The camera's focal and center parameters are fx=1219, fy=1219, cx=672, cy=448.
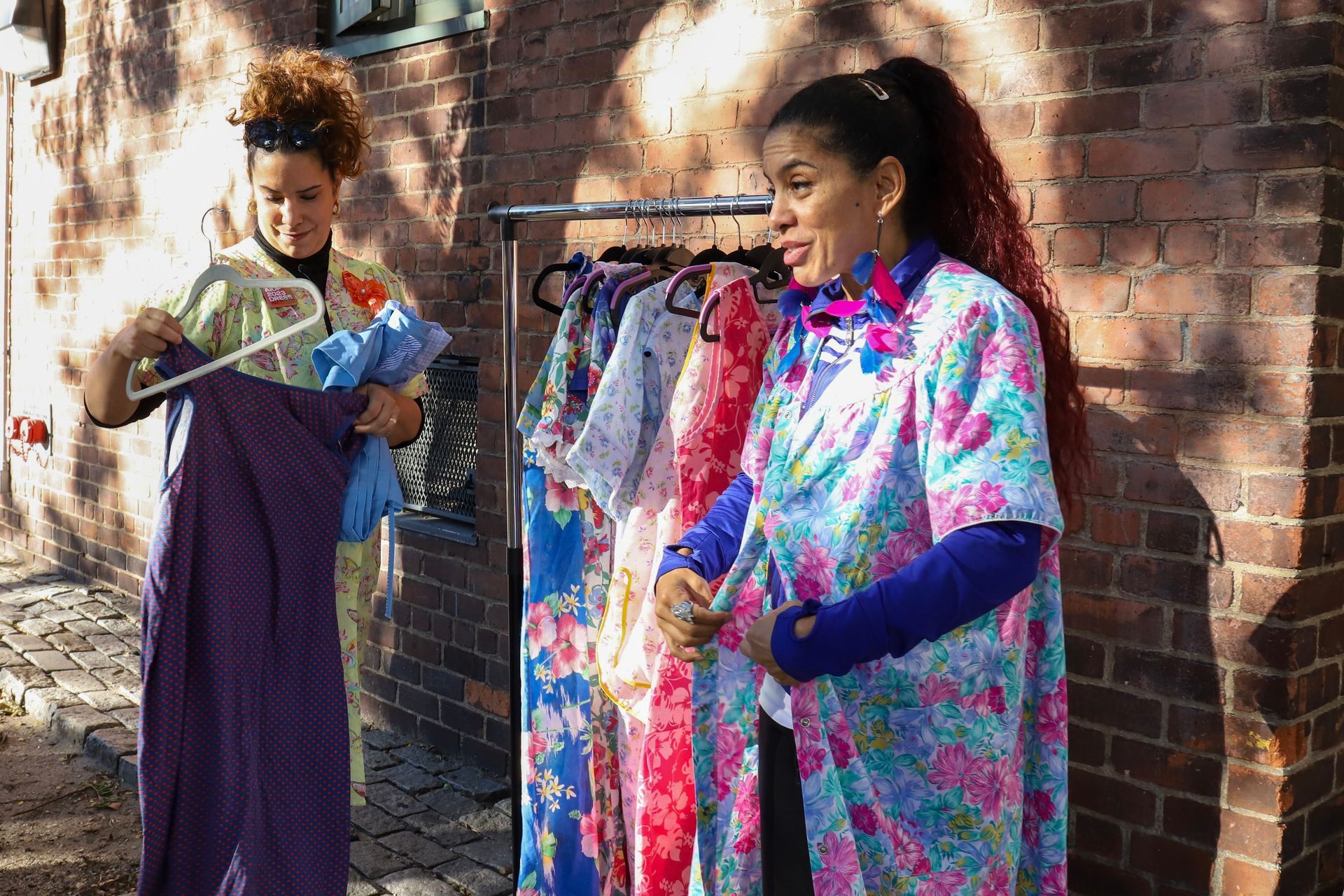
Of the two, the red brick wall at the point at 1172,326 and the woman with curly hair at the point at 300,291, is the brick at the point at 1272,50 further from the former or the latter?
the woman with curly hair at the point at 300,291

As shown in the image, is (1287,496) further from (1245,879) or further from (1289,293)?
(1245,879)

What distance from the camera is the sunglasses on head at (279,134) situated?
126 inches

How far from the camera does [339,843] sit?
3.14m

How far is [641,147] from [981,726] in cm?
249

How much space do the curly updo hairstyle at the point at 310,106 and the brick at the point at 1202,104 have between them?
2053 millimetres

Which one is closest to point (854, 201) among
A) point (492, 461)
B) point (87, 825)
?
point (492, 461)

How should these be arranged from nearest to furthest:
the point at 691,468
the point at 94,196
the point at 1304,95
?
the point at 1304,95
the point at 691,468
the point at 94,196

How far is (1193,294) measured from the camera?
2.57 meters

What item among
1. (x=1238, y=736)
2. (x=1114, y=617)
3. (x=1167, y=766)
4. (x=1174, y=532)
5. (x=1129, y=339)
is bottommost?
(x=1167, y=766)

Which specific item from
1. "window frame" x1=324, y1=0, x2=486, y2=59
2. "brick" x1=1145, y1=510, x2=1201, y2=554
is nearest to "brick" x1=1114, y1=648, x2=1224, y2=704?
"brick" x1=1145, y1=510, x2=1201, y2=554

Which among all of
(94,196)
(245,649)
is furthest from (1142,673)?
(94,196)

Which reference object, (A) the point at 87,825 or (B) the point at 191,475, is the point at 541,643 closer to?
(B) the point at 191,475

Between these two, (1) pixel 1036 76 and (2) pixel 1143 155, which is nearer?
(2) pixel 1143 155

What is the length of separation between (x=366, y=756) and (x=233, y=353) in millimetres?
2222
